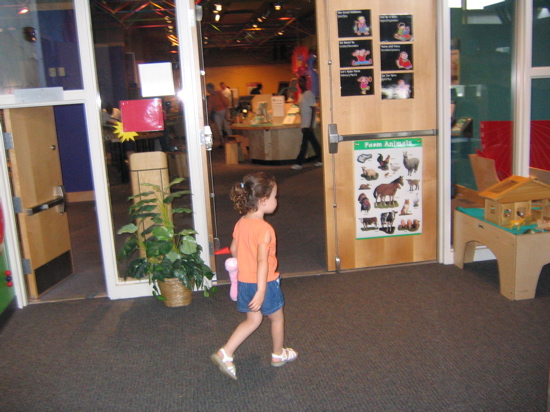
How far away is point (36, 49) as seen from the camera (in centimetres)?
379

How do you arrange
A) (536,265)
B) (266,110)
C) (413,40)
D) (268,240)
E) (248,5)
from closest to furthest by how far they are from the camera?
(268,240), (536,265), (413,40), (266,110), (248,5)

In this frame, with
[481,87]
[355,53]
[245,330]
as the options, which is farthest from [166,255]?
Result: [481,87]

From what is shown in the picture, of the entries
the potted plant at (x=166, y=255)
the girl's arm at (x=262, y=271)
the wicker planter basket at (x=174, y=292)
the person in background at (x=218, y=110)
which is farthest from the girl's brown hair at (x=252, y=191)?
the person in background at (x=218, y=110)

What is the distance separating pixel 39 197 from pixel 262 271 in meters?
2.33

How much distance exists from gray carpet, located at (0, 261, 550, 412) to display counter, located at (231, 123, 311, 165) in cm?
634

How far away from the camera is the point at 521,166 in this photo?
406 centimetres

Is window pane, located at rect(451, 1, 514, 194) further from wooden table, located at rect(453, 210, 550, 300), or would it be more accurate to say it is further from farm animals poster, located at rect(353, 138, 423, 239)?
wooden table, located at rect(453, 210, 550, 300)

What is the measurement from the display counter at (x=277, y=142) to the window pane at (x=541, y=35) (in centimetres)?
607

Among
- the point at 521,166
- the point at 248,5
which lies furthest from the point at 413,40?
the point at 248,5

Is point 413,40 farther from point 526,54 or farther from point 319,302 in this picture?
point 319,302

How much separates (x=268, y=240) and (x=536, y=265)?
6.23 ft

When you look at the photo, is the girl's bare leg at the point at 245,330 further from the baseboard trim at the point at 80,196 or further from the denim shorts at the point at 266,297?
the baseboard trim at the point at 80,196

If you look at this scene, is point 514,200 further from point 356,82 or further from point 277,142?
point 277,142

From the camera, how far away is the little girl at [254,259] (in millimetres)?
2418
